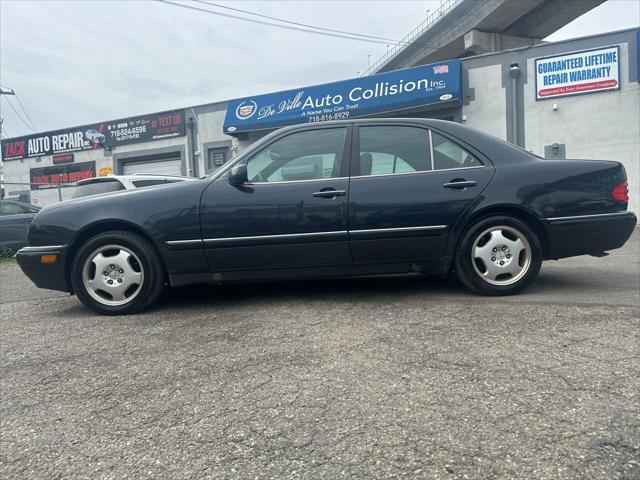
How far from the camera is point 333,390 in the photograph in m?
2.24

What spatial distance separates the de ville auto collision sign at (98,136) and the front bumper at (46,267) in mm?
16591

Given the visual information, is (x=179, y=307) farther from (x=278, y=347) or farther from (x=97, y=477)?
(x=97, y=477)

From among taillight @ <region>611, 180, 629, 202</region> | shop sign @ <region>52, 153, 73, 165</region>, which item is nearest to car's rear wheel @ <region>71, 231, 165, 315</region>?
taillight @ <region>611, 180, 629, 202</region>

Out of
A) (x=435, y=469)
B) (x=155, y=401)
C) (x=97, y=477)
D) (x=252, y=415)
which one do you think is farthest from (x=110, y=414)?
(x=435, y=469)

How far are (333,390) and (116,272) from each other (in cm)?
233

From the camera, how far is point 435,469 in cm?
162

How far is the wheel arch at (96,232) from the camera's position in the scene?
3762mm

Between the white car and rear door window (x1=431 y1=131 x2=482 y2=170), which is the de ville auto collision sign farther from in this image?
rear door window (x1=431 y1=131 x2=482 y2=170)

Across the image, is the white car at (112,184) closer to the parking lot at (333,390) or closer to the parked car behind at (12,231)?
the parked car behind at (12,231)

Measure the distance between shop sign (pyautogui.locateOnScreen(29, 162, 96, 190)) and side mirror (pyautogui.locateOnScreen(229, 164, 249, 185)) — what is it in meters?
20.6

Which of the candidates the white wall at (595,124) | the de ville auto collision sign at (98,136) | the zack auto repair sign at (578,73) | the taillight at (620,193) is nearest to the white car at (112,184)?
the taillight at (620,193)

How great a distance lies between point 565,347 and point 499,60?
42.5 ft

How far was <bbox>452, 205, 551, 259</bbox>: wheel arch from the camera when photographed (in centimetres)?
381

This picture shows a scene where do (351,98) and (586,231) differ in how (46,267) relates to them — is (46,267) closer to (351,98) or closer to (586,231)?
(586,231)
